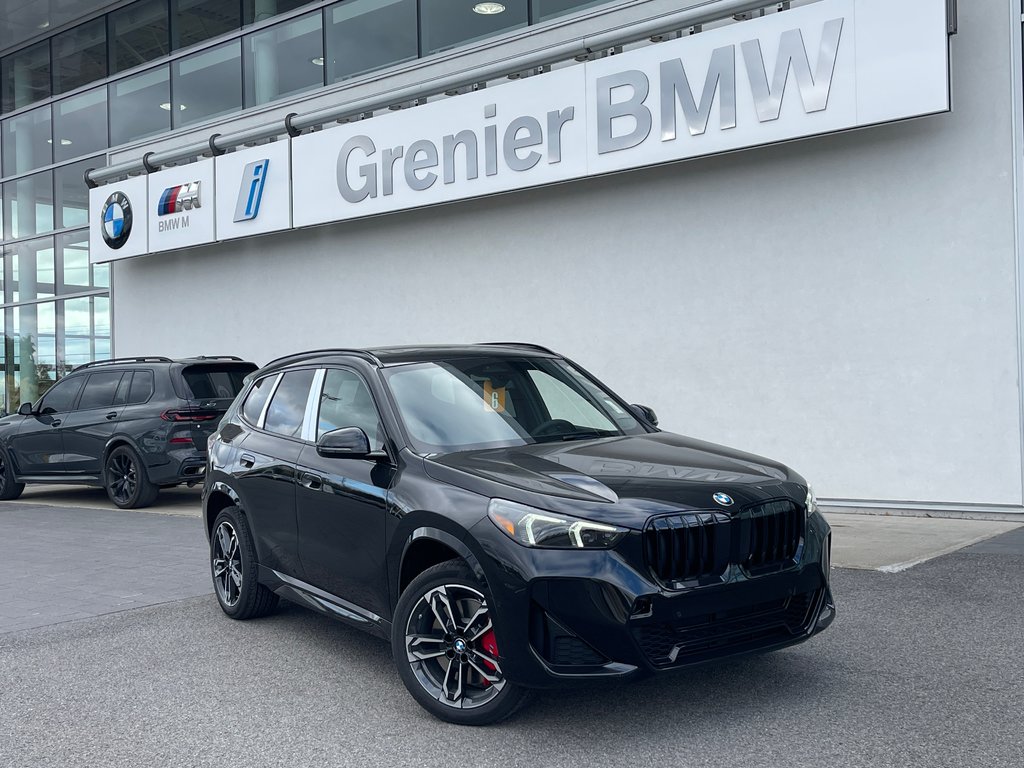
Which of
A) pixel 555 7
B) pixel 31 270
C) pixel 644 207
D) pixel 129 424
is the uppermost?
pixel 555 7

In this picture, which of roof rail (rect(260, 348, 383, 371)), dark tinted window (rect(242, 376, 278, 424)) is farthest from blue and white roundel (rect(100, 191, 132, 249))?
roof rail (rect(260, 348, 383, 371))

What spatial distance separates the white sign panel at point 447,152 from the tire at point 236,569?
7243mm

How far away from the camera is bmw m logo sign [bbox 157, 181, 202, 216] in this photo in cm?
1748

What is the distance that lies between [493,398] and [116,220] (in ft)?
51.5

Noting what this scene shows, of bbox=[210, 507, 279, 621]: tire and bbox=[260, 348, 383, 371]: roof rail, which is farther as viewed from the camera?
bbox=[210, 507, 279, 621]: tire

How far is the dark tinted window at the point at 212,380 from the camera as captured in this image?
13062 millimetres

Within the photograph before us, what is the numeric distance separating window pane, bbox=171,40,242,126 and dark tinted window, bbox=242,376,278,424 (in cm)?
1270

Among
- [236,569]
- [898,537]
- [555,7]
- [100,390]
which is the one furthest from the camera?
[555,7]

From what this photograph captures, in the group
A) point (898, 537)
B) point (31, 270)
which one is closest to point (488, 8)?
point (898, 537)

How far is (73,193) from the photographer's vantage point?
832 inches

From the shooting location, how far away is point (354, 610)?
5.22 metres

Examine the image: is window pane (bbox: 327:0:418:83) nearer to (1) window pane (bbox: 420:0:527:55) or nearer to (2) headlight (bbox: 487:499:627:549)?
(1) window pane (bbox: 420:0:527:55)

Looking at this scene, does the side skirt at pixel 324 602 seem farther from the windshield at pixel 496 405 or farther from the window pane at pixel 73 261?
the window pane at pixel 73 261

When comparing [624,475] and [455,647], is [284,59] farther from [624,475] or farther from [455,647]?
[455,647]
